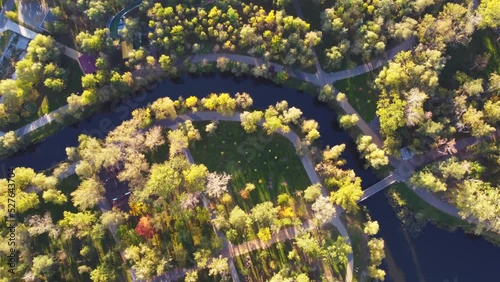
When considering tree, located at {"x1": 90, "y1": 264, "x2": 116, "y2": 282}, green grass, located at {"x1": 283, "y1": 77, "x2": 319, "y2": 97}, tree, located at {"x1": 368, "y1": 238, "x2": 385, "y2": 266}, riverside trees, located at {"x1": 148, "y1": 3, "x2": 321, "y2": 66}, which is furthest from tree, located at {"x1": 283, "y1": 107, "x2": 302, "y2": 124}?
tree, located at {"x1": 90, "y1": 264, "x2": 116, "y2": 282}

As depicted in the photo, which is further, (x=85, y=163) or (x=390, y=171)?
(x=390, y=171)

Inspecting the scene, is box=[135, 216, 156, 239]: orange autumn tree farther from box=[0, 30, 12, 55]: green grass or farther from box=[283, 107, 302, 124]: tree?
box=[0, 30, 12, 55]: green grass

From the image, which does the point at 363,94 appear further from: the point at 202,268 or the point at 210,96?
the point at 202,268

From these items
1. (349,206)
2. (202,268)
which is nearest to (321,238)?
(349,206)

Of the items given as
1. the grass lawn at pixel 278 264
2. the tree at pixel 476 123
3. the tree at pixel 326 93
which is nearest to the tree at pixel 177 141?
the grass lawn at pixel 278 264

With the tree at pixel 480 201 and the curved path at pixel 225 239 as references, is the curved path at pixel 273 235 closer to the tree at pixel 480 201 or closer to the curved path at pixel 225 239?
the curved path at pixel 225 239

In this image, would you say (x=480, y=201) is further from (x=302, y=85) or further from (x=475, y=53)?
(x=302, y=85)
